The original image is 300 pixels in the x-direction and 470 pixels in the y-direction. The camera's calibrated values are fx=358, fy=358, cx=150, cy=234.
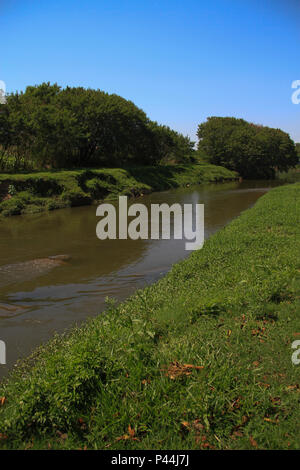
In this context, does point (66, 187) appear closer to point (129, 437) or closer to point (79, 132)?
point (79, 132)

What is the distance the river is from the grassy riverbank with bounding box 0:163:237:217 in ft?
13.3

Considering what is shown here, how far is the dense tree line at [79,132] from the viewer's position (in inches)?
1049

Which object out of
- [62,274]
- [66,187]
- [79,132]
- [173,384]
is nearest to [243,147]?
[79,132]

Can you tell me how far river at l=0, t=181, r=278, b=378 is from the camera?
6.77 m

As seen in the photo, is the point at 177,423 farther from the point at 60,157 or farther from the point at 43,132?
the point at 60,157

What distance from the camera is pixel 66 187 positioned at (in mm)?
25031

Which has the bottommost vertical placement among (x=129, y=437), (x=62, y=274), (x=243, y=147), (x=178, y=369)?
(x=129, y=437)

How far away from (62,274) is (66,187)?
15.9 m

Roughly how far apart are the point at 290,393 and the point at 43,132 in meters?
27.5

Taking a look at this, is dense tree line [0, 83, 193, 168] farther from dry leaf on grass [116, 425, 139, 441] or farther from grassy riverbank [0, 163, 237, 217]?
dry leaf on grass [116, 425, 139, 441]

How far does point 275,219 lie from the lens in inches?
511

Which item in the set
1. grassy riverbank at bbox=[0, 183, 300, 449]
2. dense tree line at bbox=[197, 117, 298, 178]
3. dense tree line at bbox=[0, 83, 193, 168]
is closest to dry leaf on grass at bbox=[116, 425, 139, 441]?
grassy riverbank at bbox=[0, 183, 300, 449]

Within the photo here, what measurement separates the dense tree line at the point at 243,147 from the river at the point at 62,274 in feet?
143
